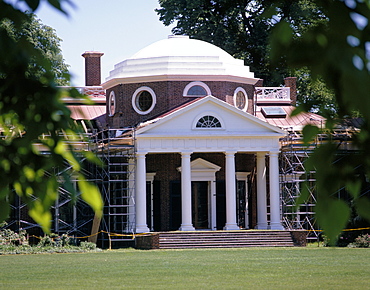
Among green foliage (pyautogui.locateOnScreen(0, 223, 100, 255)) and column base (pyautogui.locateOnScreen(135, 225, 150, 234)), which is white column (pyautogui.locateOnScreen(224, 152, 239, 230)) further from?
green foliage (pyautogui.locateOnScreen(0, 223, 100, 255))

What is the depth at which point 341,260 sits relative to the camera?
24422 mm

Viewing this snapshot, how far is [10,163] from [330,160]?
190 centimetres

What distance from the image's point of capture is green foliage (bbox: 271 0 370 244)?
100 inches

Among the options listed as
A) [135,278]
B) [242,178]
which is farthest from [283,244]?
[135,278]

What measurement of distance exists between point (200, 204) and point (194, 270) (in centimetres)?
1767

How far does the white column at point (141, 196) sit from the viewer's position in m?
35.8

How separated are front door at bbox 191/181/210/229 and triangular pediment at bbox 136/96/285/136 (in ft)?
12.7

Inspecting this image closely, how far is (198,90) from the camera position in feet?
129

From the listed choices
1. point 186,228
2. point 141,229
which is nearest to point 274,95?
point 186,228

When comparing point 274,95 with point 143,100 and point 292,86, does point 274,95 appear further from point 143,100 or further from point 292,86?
point 143,100

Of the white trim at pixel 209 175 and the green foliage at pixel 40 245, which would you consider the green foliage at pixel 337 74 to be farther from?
the white trim at pixel 209 175

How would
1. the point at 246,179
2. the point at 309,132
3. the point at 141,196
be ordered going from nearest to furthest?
1. the point at 309,132
2. the point at 141,196
3. the point at 246,179

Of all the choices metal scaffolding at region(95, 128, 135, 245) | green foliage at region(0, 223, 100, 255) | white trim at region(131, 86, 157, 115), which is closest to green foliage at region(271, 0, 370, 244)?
green foliage at region(0, 223, 100, 255)

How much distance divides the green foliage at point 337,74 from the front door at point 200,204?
118 ft
